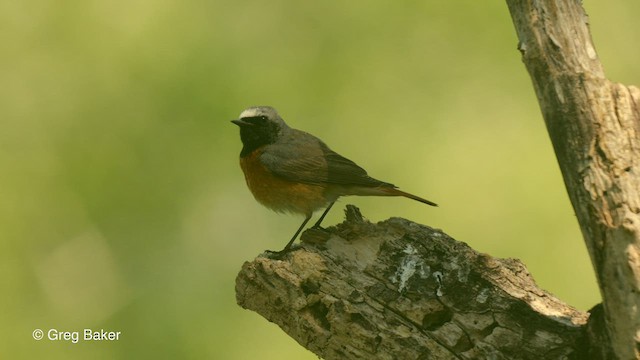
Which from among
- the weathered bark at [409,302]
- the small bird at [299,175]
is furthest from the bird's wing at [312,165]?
the weathered bark at [409,302]

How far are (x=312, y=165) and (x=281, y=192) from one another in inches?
10.8

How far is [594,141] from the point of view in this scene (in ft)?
12.3

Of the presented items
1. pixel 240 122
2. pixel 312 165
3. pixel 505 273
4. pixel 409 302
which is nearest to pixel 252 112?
pixel 240 122

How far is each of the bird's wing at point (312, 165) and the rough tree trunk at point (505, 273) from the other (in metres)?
0.79

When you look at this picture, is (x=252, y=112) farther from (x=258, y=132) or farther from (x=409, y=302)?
(x=409, y=302)

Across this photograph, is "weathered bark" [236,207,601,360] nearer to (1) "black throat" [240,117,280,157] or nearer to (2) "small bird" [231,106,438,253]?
(2) "small bird" [231,106,438,253]

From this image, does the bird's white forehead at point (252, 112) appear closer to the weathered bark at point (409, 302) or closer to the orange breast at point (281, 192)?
the orange breast at point (281, 192)

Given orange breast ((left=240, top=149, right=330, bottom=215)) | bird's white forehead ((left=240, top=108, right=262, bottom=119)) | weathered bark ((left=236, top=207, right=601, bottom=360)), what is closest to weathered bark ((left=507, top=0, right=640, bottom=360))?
weathered bark ((left=236, top=207, right=601, bottom=360))

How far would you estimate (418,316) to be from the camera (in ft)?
14.0

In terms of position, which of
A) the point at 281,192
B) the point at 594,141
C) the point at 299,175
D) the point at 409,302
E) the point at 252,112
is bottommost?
the point at 409,302

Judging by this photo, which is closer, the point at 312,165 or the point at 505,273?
the point at 505,273

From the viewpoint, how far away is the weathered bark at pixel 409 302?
4168 mm

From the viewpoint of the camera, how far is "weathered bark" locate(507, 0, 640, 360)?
3643 mm

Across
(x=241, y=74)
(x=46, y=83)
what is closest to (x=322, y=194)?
(x=241, y=74)
